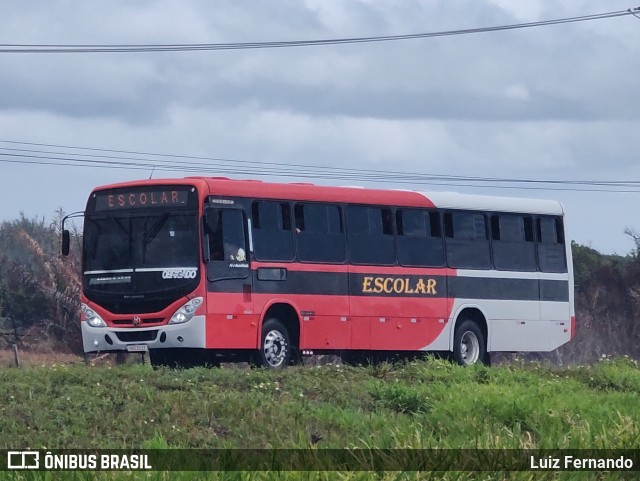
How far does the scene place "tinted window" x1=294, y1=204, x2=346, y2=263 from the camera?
23.1 metres

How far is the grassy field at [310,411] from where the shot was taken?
11469mm

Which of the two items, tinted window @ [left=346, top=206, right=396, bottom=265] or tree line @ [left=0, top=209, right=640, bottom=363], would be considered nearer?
tinted window @ [left=346, top=206, right=396, bottom=265]

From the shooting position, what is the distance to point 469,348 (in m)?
26.6

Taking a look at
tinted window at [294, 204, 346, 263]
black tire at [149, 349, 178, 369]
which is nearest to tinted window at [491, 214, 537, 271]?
tinted window at [294, 204, 346, 263]

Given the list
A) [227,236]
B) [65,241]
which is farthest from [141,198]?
[65,241]

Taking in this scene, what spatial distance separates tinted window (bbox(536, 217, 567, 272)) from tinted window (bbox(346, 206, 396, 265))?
14.3ft

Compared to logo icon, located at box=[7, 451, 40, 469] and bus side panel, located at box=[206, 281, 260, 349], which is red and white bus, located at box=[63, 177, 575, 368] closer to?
bus side panel, located at box=[206, 281, 260, 349]

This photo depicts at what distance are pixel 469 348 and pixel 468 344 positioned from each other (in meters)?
0.09

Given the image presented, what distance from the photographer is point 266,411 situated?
15.0m

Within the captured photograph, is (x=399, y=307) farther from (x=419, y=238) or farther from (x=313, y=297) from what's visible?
(x=313, y=297)

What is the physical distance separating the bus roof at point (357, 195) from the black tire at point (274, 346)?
2.15 meters

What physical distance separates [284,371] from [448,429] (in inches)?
247

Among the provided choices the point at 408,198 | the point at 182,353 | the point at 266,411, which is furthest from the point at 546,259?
the point at 266,411

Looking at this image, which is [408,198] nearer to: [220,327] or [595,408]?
[220,327]
